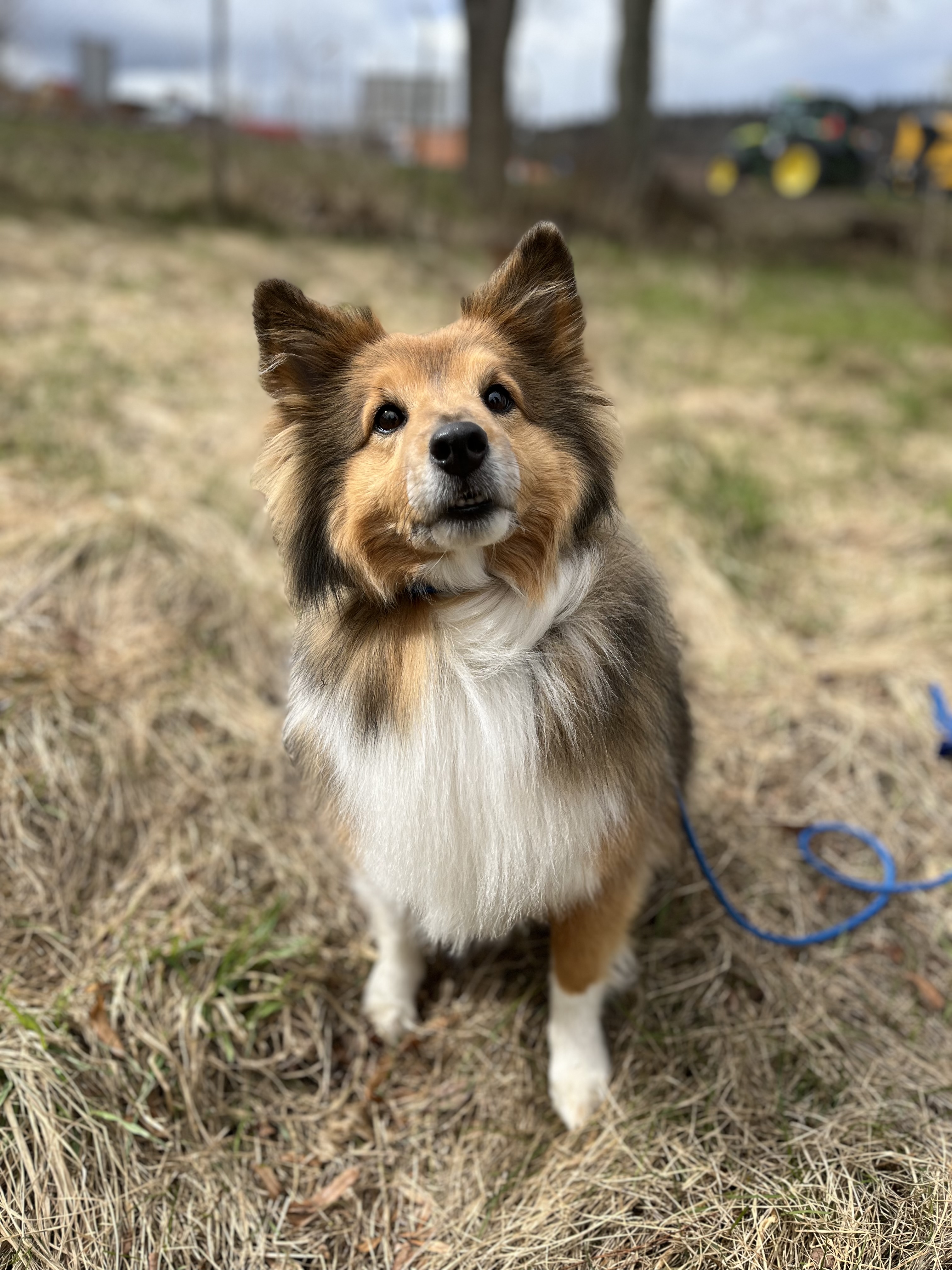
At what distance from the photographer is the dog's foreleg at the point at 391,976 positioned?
2.69 m

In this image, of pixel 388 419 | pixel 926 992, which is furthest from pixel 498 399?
pixel 926 992

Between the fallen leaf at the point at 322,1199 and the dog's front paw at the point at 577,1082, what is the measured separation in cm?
58

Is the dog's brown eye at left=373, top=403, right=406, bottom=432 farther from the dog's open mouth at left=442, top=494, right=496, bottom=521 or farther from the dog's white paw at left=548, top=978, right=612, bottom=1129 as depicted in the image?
the dog's white paw at left=548, top=978, right=612, bottom=1129

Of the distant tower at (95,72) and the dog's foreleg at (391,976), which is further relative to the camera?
the distant tower at (95,72)

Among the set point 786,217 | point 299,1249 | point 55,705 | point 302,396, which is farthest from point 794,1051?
point 786,217

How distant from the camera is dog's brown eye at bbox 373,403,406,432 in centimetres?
215

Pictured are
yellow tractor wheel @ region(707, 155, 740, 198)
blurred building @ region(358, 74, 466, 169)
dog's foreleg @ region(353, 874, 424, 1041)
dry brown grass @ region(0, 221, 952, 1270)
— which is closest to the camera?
dry brown grass @ region(0, 221, 952, 1270)

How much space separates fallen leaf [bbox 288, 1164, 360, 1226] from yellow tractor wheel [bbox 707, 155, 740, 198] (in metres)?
20.9

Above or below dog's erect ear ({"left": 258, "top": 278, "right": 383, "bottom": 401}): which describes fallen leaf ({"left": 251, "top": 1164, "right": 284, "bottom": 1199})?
below

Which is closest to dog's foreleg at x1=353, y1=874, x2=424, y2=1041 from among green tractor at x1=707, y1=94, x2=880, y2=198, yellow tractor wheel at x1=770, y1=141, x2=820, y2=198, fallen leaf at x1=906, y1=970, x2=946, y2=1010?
fallen leaf at x1=906, y1=970, x2=946, y2=1010

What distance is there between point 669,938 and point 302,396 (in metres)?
1.99

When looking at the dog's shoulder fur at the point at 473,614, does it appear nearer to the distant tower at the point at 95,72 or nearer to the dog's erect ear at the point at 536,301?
the dog's erect ear at the point at 536,301

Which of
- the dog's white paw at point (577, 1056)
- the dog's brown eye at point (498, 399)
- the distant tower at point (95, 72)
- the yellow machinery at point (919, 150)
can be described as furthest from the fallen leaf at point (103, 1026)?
the yellow machinery at point (919, 150)

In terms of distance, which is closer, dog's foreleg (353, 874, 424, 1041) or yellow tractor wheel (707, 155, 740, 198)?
dog's foreleg (353, 874, 424, 1041)
